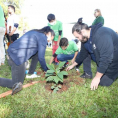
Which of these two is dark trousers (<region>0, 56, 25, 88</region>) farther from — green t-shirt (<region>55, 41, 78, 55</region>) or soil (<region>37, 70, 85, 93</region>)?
green t-shirt (<region>55, 41, 78, 55</region>)

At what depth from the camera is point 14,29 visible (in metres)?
4.28

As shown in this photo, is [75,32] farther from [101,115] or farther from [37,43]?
[101,115]

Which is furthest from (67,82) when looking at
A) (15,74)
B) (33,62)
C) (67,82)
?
(15,74)

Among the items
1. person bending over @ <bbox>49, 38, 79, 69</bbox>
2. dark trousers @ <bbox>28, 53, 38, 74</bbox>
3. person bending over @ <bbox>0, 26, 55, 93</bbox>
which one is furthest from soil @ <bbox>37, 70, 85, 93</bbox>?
person bending over @ <bbox>49, 38, 79, 69</bbox>

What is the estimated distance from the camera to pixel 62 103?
2113mm

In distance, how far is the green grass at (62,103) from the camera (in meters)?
1.86

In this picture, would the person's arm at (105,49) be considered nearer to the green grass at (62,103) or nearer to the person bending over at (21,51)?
the green grass at (62,103)

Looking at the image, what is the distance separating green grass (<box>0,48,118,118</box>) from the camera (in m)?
1.86

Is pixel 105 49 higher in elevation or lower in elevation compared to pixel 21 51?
higher

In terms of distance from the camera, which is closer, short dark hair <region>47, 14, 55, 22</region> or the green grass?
the green grass

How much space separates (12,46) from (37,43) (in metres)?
0.50

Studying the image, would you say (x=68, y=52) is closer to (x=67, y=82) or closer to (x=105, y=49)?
(x=67, y=82)

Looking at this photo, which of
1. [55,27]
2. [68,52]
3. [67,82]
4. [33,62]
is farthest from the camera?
A: [55,27]

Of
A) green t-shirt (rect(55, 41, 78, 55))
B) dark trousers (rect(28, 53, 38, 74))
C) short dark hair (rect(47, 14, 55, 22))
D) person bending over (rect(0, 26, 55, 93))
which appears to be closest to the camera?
person bending over (rect(0, 26, 55, 93))
